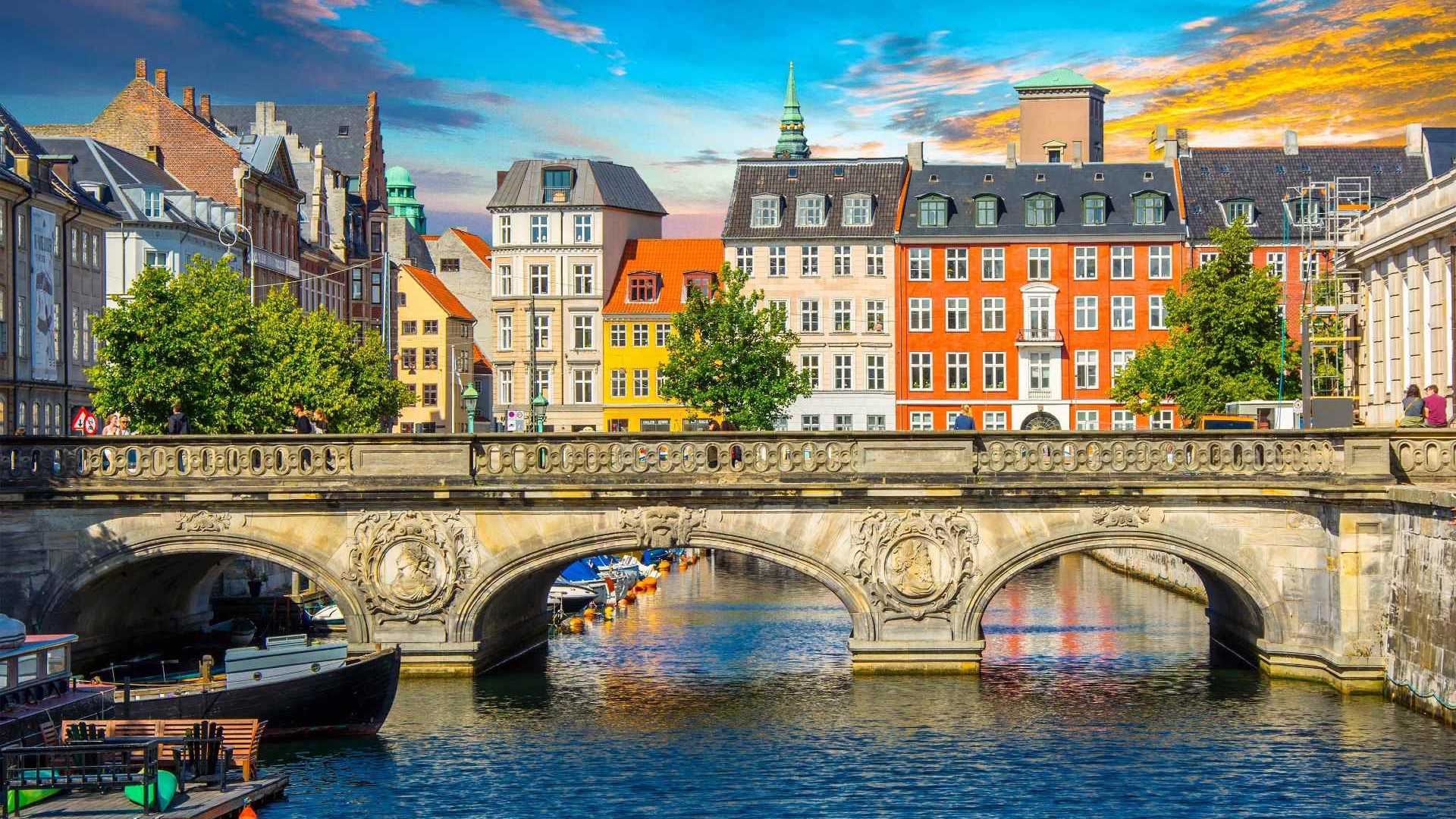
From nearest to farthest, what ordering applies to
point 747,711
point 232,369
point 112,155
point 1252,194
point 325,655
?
point 325,655 → point 747,711 → point 232,369 → point 112,155 → point 1252,194

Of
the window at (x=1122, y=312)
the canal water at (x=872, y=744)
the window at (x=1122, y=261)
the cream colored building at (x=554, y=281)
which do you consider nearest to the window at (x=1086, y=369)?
the window at (x=1122, y=312)

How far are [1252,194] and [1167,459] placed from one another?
65.1 metres

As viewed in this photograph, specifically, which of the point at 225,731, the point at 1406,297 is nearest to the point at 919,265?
the point at 1406,297

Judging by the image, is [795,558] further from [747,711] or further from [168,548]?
[168,548]

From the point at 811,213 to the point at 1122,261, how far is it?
1726 cm

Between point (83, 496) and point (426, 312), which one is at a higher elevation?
point (426, 312)

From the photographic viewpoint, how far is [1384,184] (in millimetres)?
107625

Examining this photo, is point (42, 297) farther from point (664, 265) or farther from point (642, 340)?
point (664, 265)

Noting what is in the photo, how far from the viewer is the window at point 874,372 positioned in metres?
110

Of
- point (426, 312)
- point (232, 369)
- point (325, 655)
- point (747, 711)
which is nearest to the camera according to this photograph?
point (325, 655)

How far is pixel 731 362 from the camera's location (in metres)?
88.9

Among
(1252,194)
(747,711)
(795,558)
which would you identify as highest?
(1252,194)

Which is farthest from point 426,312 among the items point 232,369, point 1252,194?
point 232,369

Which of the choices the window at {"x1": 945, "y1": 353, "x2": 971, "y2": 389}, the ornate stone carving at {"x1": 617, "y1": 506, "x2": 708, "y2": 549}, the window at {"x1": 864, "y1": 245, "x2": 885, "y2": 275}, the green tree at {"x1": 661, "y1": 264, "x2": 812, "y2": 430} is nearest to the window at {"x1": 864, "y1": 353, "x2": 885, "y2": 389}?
the window at {"x1": 945, "y1": 353, "x2": 971, "y2": 389}
